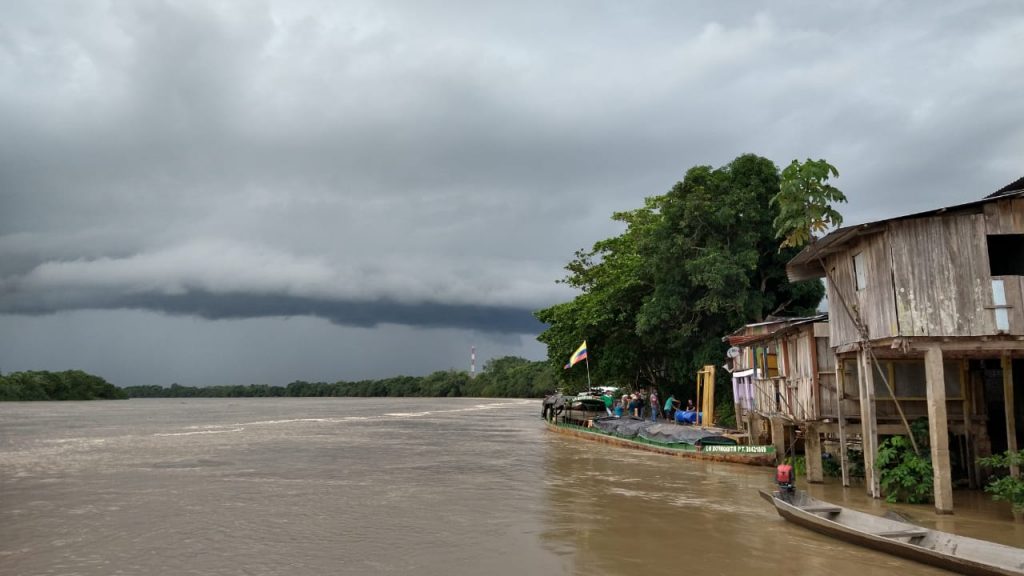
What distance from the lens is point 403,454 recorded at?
2967 cm

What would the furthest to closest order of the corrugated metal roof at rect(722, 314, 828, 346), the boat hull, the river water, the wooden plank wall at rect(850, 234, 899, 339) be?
the boat hull
the corrugated metal roof at rect(722, 314, 828, 346)
the wooden plank wall at rect(850, 234, 899, 339)
the river water

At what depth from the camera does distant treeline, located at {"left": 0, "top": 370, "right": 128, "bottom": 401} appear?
102 metres

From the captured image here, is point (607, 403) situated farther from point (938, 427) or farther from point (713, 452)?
point (938, 427)

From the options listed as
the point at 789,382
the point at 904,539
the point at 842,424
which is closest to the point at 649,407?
the point at 789,382

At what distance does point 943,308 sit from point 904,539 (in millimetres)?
5057

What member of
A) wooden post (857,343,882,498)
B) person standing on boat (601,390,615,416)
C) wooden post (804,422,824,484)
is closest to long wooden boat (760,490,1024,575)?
wooden post (857,343,882,498)

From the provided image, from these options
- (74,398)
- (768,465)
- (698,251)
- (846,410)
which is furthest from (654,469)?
(74,398)

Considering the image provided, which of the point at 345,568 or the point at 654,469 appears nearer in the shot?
the point at 345,568

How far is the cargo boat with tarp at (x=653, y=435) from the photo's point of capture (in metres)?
22.7

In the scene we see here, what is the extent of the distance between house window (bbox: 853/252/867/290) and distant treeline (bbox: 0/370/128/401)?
11626 centimetres

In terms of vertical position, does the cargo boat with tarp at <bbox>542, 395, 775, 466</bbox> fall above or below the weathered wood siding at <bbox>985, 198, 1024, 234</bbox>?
below

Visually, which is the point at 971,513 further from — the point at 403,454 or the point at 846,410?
the point at 403,454

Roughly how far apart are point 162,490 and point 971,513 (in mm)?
19497

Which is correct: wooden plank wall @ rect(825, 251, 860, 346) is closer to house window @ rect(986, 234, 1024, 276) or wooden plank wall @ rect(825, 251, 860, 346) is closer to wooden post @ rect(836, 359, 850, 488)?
wooden post @ rect(836, 359, 850, 488)
